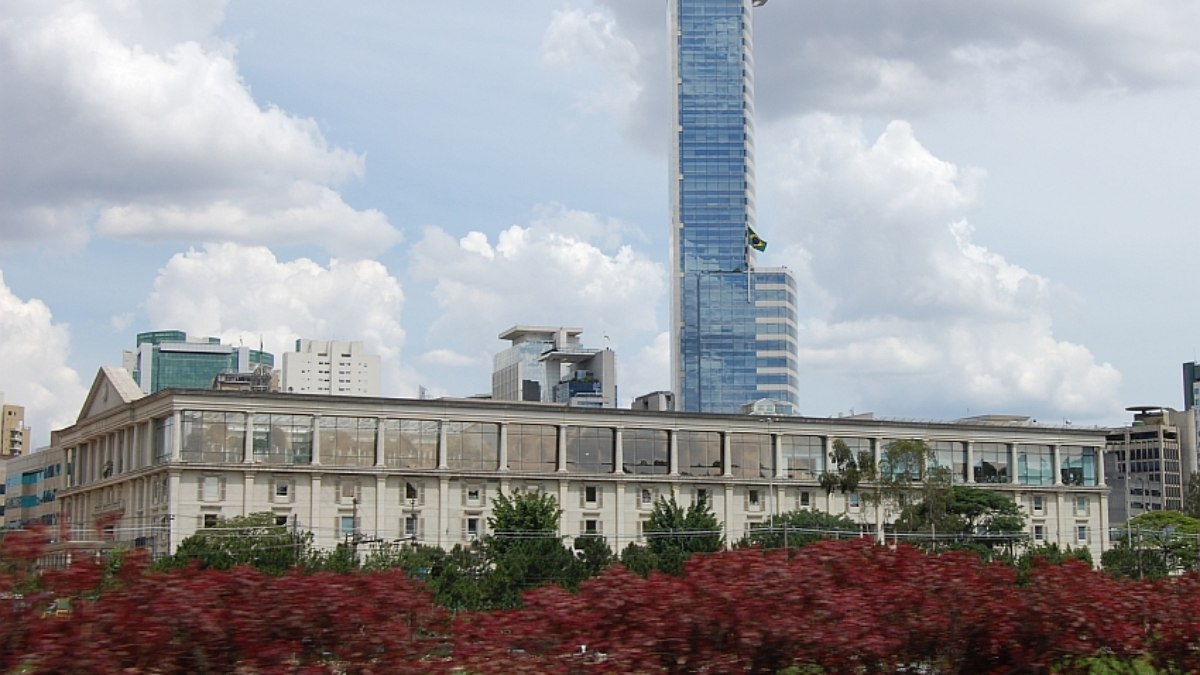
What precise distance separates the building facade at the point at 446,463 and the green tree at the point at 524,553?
13234mm

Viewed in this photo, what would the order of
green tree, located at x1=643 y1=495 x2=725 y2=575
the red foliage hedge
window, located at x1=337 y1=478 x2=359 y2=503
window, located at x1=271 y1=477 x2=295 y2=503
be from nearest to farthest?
the red foliage hedge
green tree, located at x1=643 y1=495 x2=725 y2=575
window, located at x1=271 y1=477 x2=295 y2=503
window, located at x1=337 y1=478 x2=359 y2=503

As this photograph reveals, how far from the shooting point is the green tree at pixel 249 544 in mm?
74438

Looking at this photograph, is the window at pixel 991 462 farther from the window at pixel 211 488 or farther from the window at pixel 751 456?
the window at pixel 211 488

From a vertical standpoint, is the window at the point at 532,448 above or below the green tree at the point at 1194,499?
above

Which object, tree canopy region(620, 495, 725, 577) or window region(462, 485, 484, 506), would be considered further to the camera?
window region(462, 485, 484, 506)

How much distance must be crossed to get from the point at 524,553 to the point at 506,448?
1287 inches

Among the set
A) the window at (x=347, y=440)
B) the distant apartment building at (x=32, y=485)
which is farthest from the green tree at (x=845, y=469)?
the distant apartment building at (x=32, y=485)

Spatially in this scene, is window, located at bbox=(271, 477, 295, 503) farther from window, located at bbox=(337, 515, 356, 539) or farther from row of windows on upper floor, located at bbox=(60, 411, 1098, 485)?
window, located at bbox=(337, 515, 356, 539)

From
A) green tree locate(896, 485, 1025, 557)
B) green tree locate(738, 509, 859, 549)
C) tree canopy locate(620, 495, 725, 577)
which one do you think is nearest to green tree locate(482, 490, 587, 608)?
tree canopy locate(620, 495, 725, 577)

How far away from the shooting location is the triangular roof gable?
11713cm

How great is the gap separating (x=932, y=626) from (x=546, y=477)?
9719 cm

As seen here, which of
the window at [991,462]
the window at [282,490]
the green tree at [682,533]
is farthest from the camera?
the window at [991,462]

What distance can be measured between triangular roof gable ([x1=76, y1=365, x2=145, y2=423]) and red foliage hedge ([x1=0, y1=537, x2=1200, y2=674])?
106 m

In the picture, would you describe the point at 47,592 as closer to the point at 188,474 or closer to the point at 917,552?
the point at 917,552
